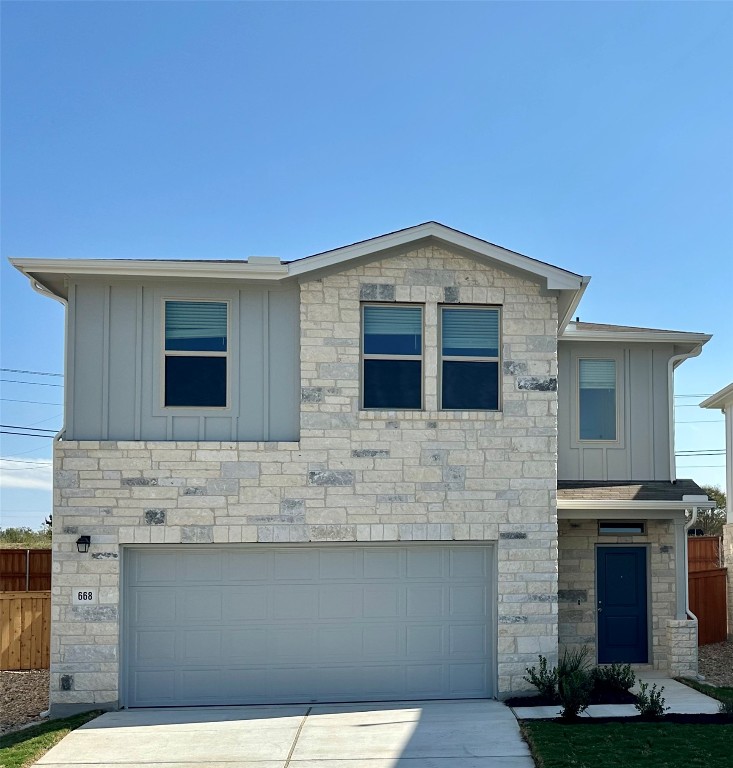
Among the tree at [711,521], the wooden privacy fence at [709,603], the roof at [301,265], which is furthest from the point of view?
the tree at [711,521]

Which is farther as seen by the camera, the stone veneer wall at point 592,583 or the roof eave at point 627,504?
the stone veneer wall at point 592,583

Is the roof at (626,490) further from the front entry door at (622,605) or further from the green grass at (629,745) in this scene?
the green grass at (629,745)

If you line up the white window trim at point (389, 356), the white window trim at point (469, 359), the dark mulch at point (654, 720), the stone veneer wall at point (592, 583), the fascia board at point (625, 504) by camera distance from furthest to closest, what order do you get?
the stone veneer wall at point (592, 583), the fascia board at point (625, 504), the white window trim at point (469, 359), the white window trim at point (389, 356), the dark mulch at point (654, 720)

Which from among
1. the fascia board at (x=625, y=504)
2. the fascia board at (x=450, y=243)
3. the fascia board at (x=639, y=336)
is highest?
the fascia board at (x=450, y=243)

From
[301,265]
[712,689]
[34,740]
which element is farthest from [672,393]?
[34,740]

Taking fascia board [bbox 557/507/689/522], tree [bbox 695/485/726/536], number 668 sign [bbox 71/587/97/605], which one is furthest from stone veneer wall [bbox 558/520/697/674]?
tree [bbox 695/485/726/536]

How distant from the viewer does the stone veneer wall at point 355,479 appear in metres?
11.1

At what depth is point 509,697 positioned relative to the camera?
445 inches

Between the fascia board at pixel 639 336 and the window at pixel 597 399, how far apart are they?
1.55 feet

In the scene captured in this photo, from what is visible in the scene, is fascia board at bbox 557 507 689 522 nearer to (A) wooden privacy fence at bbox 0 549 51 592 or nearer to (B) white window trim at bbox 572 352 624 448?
(B) white window trim at bbox 572 352 624 448

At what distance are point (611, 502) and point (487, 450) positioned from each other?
232 centimetres

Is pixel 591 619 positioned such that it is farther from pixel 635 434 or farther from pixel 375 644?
pixel 375 644

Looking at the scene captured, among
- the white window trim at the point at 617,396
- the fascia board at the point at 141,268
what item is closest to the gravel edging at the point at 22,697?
the fascia board at the point at 141,268

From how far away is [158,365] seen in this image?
37.7ft
